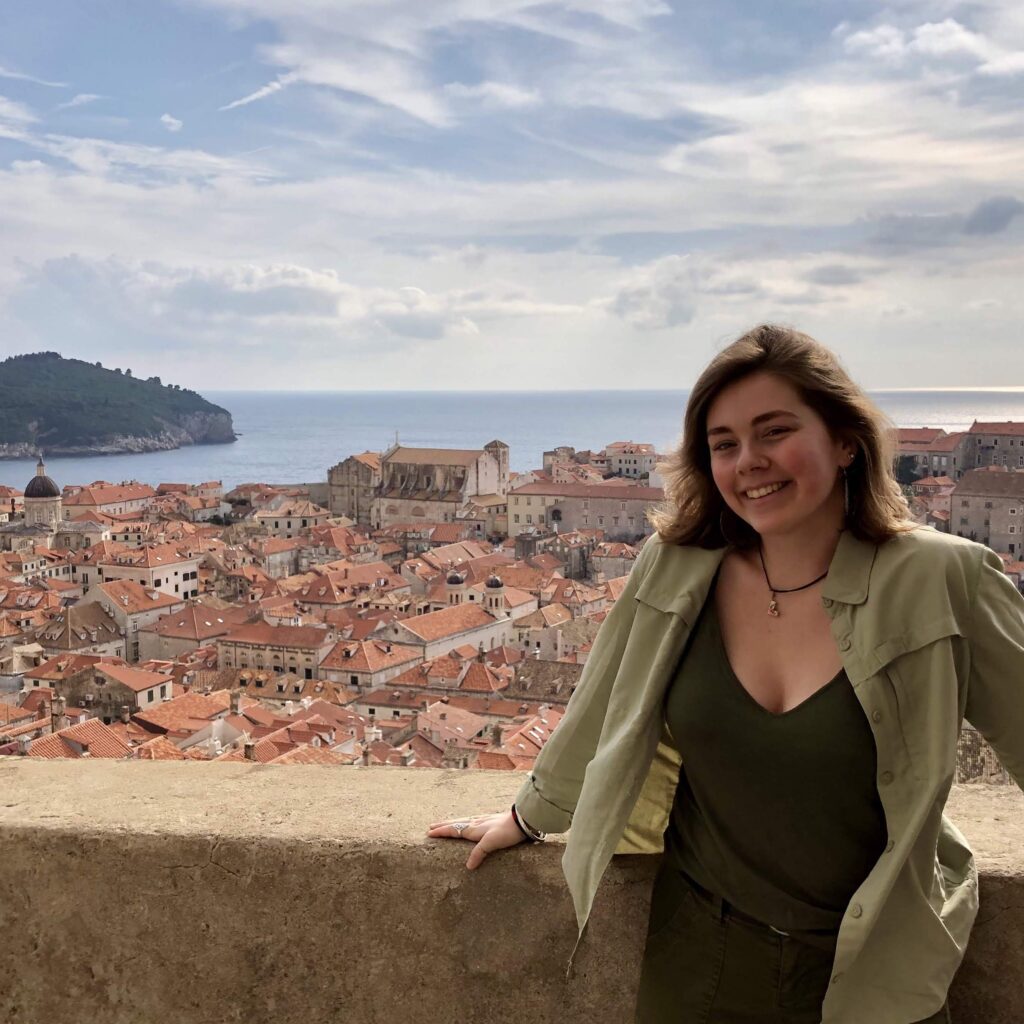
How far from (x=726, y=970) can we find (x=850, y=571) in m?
0.45

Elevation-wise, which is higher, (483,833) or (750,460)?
(750,460)

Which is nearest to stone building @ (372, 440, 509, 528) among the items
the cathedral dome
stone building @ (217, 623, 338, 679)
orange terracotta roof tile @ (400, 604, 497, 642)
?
the cathedral dome

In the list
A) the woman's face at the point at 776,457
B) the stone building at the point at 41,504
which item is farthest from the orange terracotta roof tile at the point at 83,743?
the stone building at the point at 41,504

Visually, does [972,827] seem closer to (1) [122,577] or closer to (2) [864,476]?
(2) [864,476]

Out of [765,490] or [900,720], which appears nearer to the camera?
[900,720]

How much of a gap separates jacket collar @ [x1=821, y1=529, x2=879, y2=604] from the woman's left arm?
111mm

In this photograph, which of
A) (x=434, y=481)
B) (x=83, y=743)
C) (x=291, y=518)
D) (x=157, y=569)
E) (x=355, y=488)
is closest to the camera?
(x=83, y=743)

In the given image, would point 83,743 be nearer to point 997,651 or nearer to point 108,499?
point 997,651

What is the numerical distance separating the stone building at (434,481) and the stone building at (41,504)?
42.9ft

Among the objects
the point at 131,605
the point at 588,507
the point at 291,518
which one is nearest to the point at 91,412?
the point at 291,518

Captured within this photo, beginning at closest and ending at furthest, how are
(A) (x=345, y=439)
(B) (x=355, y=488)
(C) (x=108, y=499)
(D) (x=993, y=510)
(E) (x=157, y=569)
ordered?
(E) (x=157, y=569)
(D) (x=993, y=510)
(B) (x=355, y=488)
(C) (x=108, y=499)
(A) (x=345, y=439)

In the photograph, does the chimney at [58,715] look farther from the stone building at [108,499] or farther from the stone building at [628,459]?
the stone building at [628,459]

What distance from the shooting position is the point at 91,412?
97625 mm

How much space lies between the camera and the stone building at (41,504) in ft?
148
